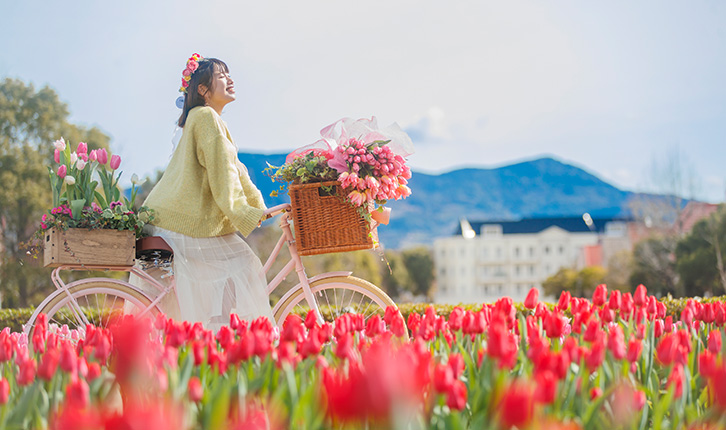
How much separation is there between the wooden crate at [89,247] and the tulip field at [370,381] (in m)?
1.27

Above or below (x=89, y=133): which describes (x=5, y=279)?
below

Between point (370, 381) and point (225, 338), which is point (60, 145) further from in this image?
point (370, 381)

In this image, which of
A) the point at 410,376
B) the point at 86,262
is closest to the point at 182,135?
the point at 86,262

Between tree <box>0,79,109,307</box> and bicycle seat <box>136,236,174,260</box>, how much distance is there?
21.9 meters

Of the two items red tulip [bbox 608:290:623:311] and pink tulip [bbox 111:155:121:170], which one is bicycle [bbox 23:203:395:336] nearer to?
pink tulip [bbox 111:155:121:170]

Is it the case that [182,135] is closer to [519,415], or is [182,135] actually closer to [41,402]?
[41,402]

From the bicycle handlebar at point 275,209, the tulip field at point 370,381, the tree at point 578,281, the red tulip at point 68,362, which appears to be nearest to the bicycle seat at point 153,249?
the bicycle handlebar at point 275,209

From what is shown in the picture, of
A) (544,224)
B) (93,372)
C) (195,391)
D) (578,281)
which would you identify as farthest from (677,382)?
(544,224)

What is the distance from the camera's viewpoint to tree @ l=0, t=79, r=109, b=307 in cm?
2431

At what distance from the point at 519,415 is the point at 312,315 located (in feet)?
5.04

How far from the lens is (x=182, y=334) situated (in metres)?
2.52

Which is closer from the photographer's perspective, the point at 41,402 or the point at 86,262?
the point at 41,402

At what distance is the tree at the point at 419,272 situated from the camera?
265 feet

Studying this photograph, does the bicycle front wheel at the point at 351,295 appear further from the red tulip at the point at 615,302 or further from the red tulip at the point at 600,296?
the red tulip at the point at 615,302
